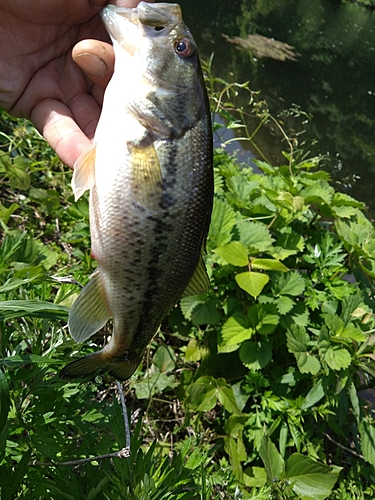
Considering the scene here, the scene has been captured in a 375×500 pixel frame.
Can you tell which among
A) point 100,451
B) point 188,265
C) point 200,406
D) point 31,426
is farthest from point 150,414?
point 188,265

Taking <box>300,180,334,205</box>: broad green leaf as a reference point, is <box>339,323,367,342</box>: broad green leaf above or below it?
below

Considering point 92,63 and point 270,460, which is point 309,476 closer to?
point 270,460

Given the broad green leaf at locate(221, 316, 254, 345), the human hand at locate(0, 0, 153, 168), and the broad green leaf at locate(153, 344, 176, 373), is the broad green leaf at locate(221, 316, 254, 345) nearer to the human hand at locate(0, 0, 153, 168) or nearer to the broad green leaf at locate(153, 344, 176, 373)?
the broad green leaf at locate(153, 344, 176, 373)

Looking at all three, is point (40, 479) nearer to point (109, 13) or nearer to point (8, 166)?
point (109, 13)

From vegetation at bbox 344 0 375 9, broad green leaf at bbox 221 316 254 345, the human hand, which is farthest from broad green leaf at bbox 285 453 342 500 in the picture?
vegetation at bbox 344 0 375 9

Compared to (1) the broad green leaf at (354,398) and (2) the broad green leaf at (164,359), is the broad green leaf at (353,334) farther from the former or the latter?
(2) the broad green leaf at (164,359)

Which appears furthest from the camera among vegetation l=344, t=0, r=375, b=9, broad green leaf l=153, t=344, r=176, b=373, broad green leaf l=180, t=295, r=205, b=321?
vegetation l=344, t=0, r=375, b=9

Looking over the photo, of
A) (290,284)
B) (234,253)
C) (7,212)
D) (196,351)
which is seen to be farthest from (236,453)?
(7,212)
